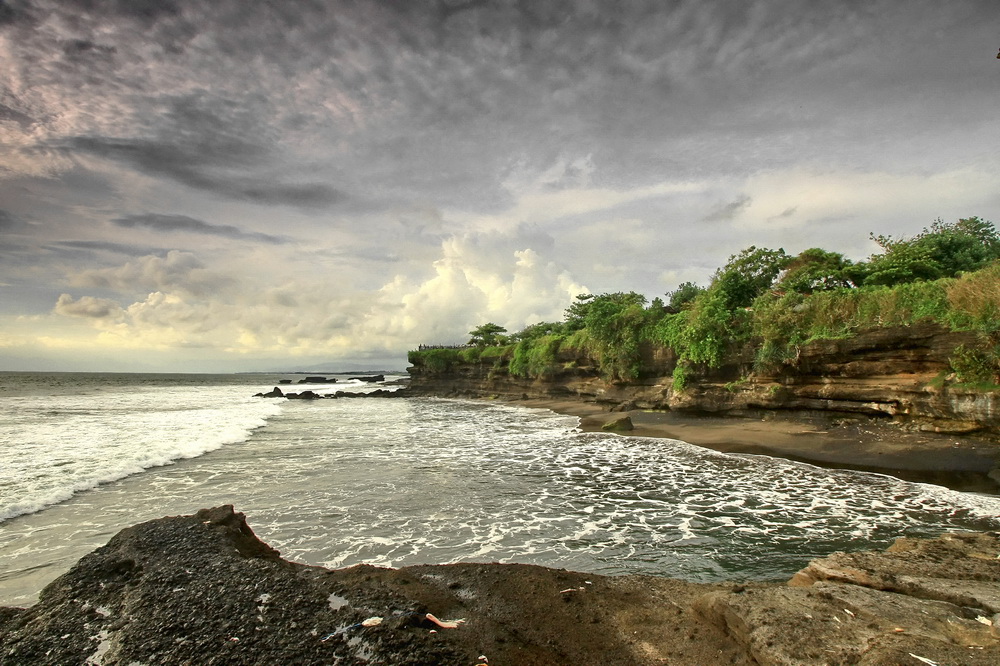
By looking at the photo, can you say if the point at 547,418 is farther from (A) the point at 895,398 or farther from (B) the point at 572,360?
(A) the point at 895,398

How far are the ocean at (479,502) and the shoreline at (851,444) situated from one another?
0.69 m

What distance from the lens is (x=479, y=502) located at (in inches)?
335

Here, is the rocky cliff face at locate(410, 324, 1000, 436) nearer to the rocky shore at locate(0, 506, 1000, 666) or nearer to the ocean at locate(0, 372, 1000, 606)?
the ocean at locate(0, 372, 1000, 606)

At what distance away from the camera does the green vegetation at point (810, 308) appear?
440 inches

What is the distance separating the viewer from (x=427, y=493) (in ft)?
29.9

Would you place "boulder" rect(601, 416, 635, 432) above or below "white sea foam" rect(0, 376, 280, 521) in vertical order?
below

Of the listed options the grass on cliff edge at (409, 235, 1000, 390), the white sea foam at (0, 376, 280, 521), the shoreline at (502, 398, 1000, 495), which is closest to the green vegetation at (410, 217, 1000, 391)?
the grass on cliff edge at (409, 235, 1000, 390)

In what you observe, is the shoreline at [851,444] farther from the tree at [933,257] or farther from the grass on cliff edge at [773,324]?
the tree at [933,257]

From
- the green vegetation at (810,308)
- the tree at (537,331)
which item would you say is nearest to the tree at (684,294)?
the green vegetation at (810,308)

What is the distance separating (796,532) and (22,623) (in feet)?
28.6

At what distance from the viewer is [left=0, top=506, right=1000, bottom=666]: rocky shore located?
3.19 m

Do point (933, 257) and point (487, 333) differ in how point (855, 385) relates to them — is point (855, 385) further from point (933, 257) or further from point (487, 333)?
point (487, 333)

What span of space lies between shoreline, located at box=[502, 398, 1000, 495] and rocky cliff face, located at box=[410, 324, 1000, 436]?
383 millimetres

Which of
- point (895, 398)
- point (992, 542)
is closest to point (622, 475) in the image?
point (992, 542)
